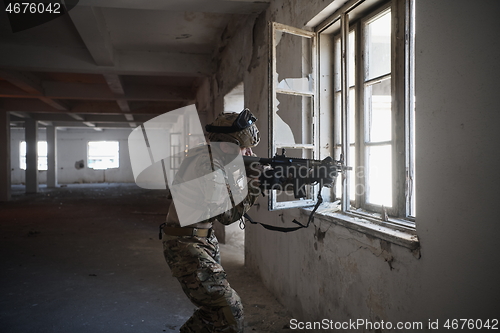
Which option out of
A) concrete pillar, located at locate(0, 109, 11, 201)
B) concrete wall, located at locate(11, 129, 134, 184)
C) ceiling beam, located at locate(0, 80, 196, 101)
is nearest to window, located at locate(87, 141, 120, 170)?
concrete wall, located at locate(11, 129, 134, 184)

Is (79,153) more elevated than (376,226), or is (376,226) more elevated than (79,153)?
(79,153)

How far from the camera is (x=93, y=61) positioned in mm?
5180

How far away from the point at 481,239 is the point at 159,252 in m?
3.87

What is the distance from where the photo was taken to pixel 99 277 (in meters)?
3.39

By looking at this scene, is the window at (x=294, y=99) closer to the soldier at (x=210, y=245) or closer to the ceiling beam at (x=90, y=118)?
the soldier at (x=210, y=245)

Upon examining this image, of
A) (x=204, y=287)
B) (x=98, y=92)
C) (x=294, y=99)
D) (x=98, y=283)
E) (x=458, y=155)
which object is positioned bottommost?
(x=98, y=283)

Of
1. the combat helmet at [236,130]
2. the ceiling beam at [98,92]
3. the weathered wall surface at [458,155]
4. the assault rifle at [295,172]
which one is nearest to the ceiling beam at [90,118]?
the ceiling beam at [98,92]

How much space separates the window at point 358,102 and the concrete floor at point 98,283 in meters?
1.25

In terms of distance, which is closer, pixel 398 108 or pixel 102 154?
pixel 398 108

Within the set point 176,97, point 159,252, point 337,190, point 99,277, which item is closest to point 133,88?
point 176,97

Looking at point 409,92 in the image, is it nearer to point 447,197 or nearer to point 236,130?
point 447,197

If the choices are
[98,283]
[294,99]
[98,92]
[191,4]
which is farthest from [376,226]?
[98,92]

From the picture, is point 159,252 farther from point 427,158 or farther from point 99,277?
point 427,158

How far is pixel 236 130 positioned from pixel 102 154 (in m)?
17.1
